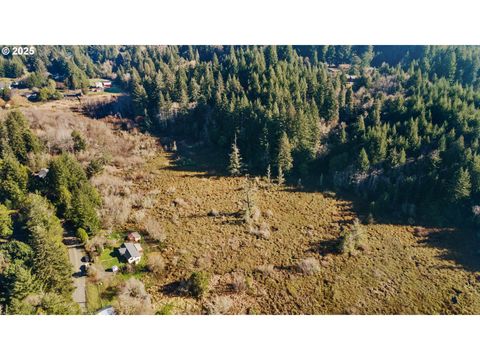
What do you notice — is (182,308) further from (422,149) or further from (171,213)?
(422,149)

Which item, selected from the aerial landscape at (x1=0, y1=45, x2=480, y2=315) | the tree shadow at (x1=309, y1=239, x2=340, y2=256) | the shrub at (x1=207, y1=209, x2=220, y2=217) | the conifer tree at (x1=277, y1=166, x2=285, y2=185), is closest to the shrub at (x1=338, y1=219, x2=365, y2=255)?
the aerial landscape at (x1=0, y1=45, x2=480, y2=315)

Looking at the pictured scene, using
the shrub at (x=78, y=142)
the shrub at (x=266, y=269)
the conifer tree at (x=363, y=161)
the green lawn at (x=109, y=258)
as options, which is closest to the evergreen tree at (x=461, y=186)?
the conifer tree at (x=363, y=161)

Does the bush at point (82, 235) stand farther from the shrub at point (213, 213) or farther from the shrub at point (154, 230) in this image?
the shrub at point (213, 213)

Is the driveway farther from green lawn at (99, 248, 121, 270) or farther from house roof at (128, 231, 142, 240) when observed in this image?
house roof at (128, 231, 142, 240)

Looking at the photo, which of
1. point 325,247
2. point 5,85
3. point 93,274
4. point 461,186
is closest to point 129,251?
point 93,274

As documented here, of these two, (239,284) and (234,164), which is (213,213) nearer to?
(234,164)
